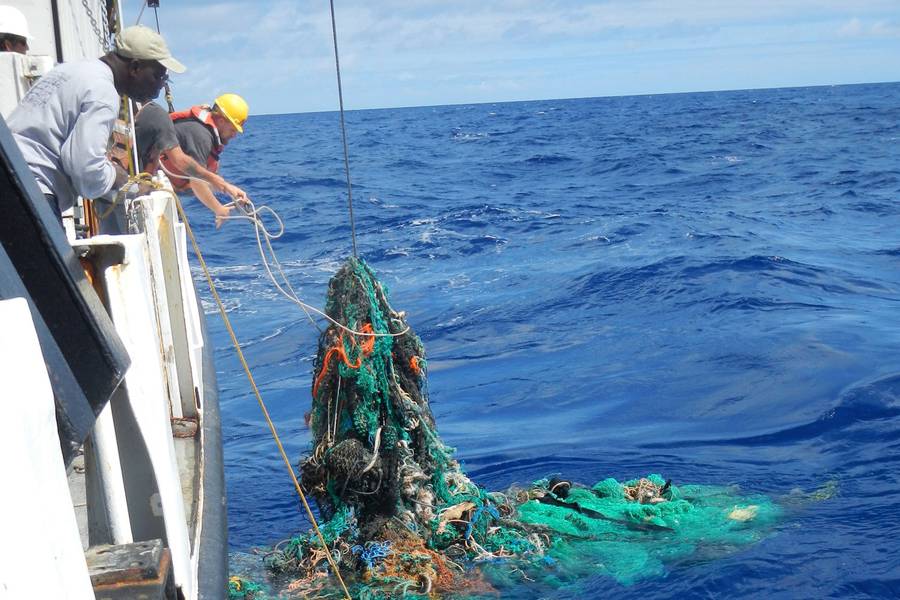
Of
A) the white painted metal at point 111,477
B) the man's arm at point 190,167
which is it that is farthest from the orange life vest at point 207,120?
the white painted metal at point 111,477

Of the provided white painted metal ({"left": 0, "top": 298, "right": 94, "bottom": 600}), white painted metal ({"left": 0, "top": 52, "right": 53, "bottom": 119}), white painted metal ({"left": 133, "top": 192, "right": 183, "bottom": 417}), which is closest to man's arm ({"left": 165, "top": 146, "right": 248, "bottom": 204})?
white painted metal ({"left": 0, "top": 52, "right": 53, "bottom": 119})

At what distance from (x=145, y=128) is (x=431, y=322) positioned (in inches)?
→ 252

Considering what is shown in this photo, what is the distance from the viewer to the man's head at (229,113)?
22.0 feet

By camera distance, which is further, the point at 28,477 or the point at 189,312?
the point at 189,312

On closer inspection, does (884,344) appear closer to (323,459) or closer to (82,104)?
(323,459)


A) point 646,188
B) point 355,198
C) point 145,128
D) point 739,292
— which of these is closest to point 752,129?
point 646,188

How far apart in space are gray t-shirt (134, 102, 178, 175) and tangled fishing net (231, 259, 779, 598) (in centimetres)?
225

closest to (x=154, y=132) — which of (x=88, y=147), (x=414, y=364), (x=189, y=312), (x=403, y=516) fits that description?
(x=189, y=312)

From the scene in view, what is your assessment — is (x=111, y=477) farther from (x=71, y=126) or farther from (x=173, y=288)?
(x=173, y=288)

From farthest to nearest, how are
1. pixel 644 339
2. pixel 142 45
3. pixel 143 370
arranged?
pixel 644 339 < pixel 142 45 < pixel 143 370

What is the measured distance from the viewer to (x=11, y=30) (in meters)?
5.12

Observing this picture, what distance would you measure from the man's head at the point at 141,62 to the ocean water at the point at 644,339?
6.95 feet

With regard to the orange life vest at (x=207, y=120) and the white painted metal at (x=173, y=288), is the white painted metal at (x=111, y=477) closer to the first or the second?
the white painted metal at (x=173, y=288)

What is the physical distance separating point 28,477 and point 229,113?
591 cm
